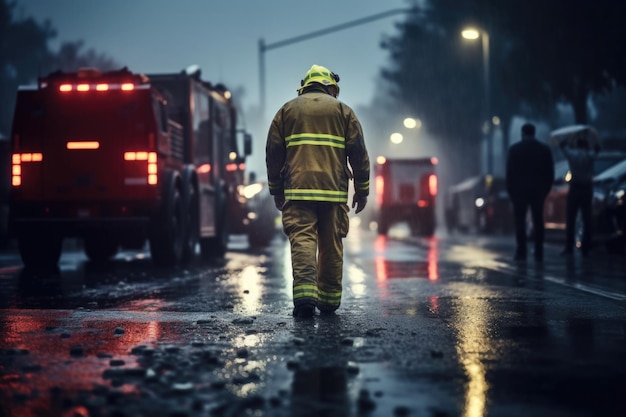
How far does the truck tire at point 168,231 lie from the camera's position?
1484 centimetres

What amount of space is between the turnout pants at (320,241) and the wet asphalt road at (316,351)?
0.27 m

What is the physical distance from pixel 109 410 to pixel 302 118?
4.19 meters

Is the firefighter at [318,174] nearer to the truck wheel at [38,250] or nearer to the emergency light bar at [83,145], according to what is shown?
the emergency light bar at [83,145]

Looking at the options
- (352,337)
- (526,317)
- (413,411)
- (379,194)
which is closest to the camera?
(413,411)

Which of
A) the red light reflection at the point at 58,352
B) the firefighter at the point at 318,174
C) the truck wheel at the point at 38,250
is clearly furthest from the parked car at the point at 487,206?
the red light reflection at the point at 58,352

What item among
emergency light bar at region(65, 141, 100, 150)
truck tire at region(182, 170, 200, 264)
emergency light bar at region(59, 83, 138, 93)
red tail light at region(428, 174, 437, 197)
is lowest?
truck tire at region(182, 170, 200, 264)

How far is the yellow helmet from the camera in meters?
8.56

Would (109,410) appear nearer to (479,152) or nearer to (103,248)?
(103,248)

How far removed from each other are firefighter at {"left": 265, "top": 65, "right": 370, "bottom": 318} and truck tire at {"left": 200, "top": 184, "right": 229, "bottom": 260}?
35.1 feet

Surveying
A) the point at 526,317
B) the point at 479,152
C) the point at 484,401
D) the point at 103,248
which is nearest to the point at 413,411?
the point at 484,401

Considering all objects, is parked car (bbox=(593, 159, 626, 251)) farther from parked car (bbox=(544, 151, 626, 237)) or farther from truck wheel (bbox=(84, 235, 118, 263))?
truck wheel (bbox=(84, 235, 118, 263))

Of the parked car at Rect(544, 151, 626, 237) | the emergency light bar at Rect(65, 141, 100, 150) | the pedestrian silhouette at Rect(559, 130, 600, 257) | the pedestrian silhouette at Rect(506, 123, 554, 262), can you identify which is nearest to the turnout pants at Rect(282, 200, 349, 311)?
the emergency light bar at Rect(65, 141, 100, 150)

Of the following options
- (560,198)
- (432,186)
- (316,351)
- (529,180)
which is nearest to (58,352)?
(316,351)

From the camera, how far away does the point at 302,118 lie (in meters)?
8.27
